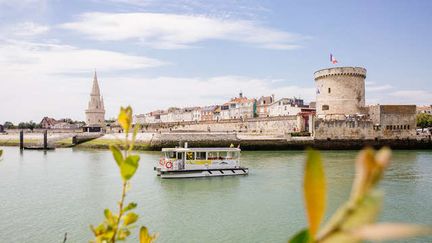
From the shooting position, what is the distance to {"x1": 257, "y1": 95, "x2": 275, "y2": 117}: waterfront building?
89.1 m

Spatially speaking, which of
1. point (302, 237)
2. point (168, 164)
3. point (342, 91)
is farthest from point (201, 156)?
point (342, 91)

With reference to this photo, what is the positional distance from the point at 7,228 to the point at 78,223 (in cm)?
226

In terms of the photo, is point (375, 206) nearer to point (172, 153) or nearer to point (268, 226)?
point (268, 226)

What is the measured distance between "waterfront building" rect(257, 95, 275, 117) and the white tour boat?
63.2 meters

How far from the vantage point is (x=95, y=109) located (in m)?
99.2

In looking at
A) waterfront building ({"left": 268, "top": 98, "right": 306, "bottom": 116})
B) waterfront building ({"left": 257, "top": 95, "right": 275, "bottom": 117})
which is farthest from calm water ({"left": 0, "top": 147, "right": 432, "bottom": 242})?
waterfront building ({"left": 257, "top": 95, "right": 275, "bottom": 117})

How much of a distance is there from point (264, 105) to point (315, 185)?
90.3 m

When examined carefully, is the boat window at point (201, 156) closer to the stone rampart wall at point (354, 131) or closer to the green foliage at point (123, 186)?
the green foliage at point (123, 186)

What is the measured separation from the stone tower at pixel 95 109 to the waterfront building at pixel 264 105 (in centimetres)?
4084

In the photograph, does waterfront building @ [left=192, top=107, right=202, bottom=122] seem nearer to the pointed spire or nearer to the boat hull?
the pointed spire

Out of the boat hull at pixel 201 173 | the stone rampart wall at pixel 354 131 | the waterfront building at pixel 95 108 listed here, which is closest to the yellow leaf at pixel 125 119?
the boat hull at pixel 201 173

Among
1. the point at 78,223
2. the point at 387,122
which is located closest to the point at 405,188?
the point at 78,223

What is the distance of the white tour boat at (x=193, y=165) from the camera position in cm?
→ 2470

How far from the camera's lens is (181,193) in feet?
63.4
